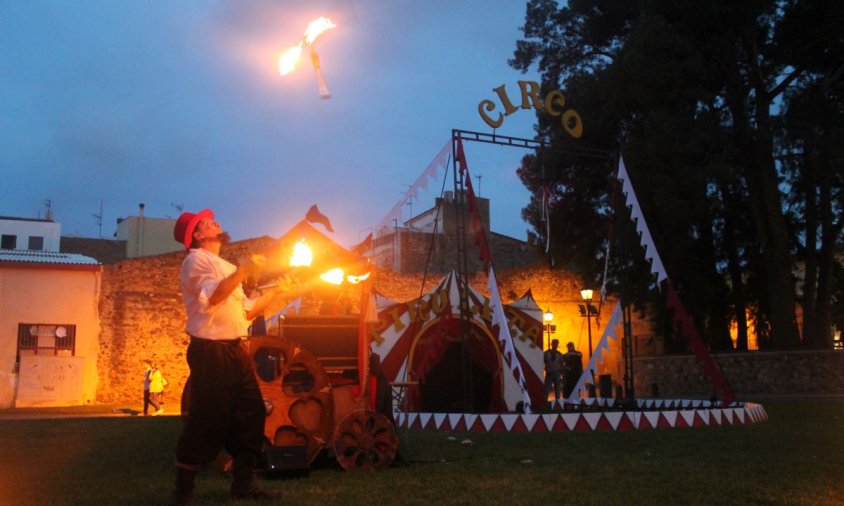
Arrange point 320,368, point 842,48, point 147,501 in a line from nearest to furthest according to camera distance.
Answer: point 147,501 → point 320,368 → point 842,48

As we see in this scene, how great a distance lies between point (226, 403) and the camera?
14.8 feet

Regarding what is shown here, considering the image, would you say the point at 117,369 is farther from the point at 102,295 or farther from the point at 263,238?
the point at 263,238

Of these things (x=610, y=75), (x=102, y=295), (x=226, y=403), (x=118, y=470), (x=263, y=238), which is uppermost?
(x=610, y=75)

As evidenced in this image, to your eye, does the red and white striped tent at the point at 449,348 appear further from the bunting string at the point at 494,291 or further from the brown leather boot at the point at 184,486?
the brown leather boot at the point at 184,486

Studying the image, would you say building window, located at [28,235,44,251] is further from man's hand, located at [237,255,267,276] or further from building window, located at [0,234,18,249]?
man's hand, located at [237,255,267,276]

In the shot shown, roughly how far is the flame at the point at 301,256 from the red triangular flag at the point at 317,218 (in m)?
1.34

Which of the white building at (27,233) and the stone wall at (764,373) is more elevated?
the white building at (27,233)

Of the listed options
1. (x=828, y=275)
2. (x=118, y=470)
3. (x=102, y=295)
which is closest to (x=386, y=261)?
(x=102, y=295)

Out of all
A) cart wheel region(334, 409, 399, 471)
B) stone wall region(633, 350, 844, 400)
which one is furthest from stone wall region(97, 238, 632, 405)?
cart wheel region(334, 409, 399, 471)

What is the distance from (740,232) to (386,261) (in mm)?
14812

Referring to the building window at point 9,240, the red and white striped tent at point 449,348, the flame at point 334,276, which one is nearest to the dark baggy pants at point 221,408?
the flame at point 334,276

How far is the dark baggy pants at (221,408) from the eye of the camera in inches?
175

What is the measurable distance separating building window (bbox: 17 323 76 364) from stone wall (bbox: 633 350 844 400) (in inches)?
720

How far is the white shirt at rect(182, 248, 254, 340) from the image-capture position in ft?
14.7
